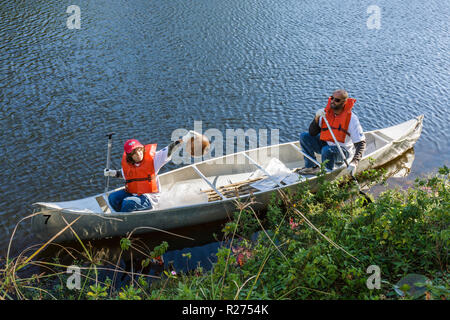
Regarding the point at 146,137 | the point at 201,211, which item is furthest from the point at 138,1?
the point at 201,211

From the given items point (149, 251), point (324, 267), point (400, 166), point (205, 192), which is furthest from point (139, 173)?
point (400, 166)

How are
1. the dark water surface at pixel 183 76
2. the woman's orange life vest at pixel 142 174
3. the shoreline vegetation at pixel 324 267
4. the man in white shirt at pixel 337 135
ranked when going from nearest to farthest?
the shoreline vegetation at pixel 324 267 < the woman's orange life vest at pixel 142 174 < the man in white shirt at pixel 337 135 < the dark water surface at pixel 183 76

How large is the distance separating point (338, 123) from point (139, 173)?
4.08 metres

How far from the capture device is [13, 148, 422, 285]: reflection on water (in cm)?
694

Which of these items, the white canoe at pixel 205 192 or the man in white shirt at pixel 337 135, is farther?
the man in white shirt at pixel 337 135

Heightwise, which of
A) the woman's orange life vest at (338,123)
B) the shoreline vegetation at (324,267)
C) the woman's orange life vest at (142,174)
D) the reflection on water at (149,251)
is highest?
the woman's orange life vest at (338,123)

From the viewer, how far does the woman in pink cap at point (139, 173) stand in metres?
6.71

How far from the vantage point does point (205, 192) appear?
26.8ft

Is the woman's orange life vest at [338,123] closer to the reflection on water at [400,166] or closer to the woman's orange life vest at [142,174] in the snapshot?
the reflection on water at [400,166]

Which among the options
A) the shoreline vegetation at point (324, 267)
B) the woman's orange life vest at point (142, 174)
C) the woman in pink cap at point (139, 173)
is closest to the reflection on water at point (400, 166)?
the shoreline vegetation at point (324, 267)

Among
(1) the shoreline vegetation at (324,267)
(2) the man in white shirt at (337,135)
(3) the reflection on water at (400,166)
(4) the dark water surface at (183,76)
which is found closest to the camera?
(1) the shoreline vegetation at (324,267)

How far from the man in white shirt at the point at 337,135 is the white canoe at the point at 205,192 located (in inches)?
13.1

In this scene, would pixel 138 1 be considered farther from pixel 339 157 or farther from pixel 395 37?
pixel 339 157

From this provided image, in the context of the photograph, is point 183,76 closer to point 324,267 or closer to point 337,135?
point 337,135
